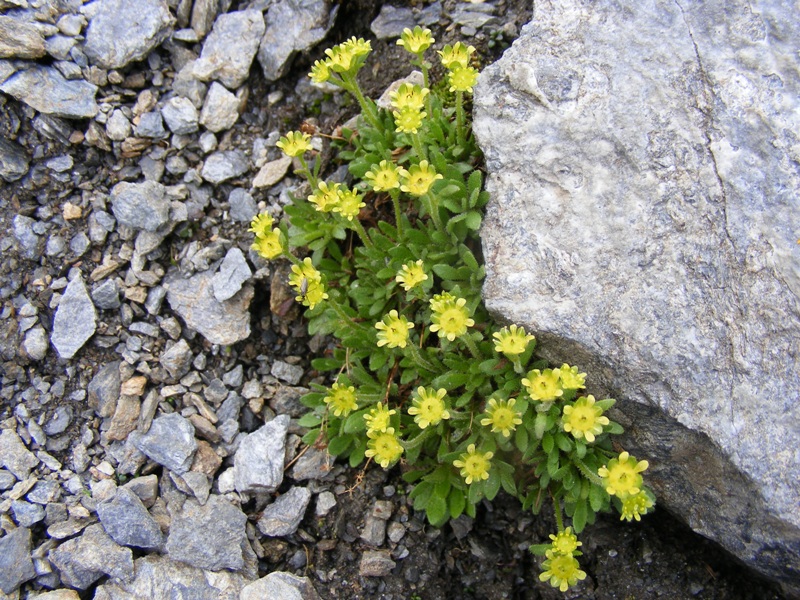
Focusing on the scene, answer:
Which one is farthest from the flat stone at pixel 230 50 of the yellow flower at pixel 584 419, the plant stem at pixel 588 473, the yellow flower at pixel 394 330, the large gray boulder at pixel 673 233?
the plant stem at pixel 588 473

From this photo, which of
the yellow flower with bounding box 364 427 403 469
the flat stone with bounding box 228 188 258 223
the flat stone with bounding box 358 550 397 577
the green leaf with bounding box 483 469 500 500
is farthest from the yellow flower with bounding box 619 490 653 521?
the flat stone with bounding box 228 188 258 223

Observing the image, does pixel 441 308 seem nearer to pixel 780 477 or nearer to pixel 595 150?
pixel 595 150

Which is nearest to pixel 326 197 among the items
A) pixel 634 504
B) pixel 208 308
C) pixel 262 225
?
pixel 262 225

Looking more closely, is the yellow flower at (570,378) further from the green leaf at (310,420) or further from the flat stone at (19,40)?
the flat stone at (19,40)

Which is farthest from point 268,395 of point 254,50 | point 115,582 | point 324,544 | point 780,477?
point 780,477

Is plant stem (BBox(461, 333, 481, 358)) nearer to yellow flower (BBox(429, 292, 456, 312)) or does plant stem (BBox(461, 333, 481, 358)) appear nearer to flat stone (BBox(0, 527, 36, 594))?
yellow flower (BBox(429, 292, 456, 312))

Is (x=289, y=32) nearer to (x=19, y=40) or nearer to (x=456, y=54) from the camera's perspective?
(x=456, y=54)
